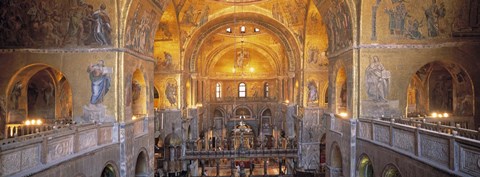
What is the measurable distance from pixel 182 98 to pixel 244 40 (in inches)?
457

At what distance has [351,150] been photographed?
50.4 ft

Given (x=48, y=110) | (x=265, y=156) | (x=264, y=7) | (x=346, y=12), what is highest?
(x=264, y=7)

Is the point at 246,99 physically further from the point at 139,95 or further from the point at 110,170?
the point at 110,170

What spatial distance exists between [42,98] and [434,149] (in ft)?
60.4

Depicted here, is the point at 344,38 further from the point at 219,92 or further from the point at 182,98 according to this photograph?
the point at 219,92

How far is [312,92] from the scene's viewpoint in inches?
1109

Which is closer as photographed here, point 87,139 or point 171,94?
point 87,139

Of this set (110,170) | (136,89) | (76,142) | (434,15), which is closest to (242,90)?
(136,89)

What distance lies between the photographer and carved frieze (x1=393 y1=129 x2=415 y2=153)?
35.6 feet

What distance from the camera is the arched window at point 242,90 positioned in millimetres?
46281

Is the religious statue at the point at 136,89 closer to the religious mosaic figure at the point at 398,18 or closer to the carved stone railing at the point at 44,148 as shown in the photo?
the carved stone railing at the point at 44,148

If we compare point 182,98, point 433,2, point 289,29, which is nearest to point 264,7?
point 289,29

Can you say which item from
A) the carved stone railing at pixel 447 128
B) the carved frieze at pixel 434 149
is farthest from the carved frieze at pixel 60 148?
the carved stone railing at pixel 447 128

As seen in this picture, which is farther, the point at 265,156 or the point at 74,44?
the point at 265,156
